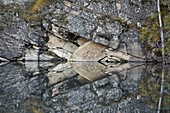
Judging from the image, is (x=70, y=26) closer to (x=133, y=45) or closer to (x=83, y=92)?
(x=133, y=45)

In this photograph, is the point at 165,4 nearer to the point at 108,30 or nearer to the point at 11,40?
the point at 108,30

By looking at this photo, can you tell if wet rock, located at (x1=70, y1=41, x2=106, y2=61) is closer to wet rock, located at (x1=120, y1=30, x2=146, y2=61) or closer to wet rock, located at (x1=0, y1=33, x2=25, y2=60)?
wet rock, located at (x1=120, y1=30, x2=146, y2=61)

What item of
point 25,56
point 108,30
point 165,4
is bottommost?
point 25,56

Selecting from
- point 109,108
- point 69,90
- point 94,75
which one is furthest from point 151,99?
point 94,75

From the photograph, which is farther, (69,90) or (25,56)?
(25,56)

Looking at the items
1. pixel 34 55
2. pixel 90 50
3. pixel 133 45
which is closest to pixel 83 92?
pixel 90 50

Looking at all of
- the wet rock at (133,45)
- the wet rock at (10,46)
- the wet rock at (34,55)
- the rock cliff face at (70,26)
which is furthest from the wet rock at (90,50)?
the wet rock at (10,46)

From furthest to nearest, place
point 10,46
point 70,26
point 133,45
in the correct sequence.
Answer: point 10,46
point 133,45
point 70,26
